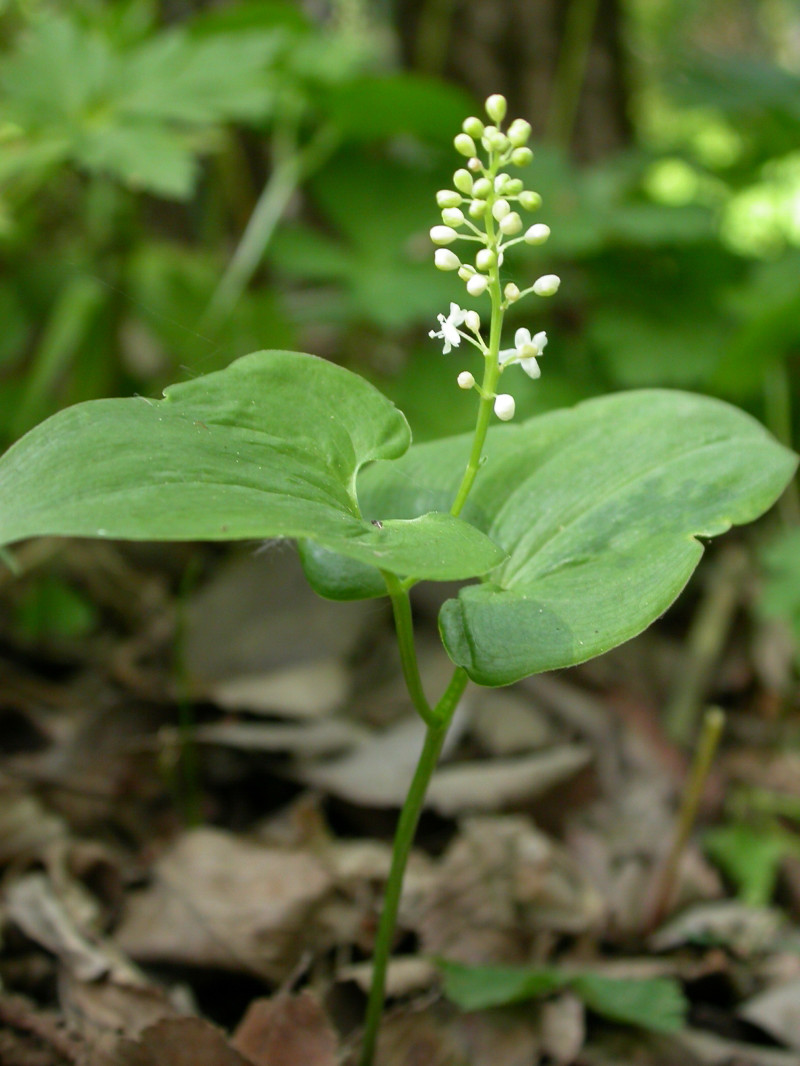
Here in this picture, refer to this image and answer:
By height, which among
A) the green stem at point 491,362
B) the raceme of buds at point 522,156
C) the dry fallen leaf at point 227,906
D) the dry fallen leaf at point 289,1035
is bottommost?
the dry fallen leaf at point 227,906

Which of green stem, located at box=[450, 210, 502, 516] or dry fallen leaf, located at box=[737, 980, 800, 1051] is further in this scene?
Result: dry fallen leaf, located at box=[737, 980, 800, 1051]

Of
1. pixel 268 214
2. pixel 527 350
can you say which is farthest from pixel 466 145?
pixel 268 214

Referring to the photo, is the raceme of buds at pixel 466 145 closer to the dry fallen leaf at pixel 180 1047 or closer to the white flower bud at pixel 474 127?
the white flower bud at pixel 474 127

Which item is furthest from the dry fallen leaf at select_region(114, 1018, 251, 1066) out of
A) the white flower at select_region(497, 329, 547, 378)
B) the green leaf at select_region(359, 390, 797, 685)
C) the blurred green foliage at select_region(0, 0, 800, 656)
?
the blurred green foliage at select_region(0, 0, 800, 656)

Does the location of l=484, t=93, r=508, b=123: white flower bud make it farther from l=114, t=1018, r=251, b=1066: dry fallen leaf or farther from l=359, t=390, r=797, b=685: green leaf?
l=114, t=1018, r=251, b=1066: dry fallen leaf

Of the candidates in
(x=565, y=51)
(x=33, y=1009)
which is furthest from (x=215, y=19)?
(x=33, y=1009)

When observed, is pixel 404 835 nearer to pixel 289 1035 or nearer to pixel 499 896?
pixel 289 1035

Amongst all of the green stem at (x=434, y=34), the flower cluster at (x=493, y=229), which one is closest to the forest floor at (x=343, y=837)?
the flower cluster at (x=493, y=229)

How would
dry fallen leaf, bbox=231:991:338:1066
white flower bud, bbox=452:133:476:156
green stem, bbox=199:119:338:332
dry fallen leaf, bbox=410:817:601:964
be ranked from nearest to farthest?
white flower bud, bbox=452:133:476:156 < dry fallen leaf, bbox=231:991:338:1066 < dry fallen leaf, bbox=410:817:601:964 < green stem, bbox=199:119:338:332
